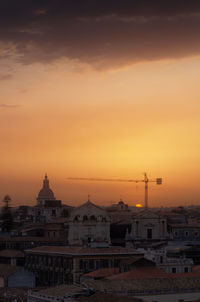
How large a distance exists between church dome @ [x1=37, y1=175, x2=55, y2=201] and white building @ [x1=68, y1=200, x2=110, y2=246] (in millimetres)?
58108

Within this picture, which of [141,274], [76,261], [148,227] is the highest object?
[148,227]

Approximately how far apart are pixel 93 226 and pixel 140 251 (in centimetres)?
2025

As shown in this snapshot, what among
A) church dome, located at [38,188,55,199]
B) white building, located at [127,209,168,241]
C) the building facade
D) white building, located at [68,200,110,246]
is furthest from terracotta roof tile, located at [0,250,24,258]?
church dome, located at [38,188,55,199]

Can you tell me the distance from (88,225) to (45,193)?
196ft

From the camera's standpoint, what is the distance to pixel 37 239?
109 metres

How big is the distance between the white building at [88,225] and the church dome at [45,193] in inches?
2288

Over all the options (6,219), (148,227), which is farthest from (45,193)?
(148,227)

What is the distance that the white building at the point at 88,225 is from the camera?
100938mm

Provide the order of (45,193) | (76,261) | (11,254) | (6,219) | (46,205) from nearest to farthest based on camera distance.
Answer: (76,261) < (11,254) < (6,219) < (46,205) < (45,193)

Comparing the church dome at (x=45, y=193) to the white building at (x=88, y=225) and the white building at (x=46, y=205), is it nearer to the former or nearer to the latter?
the white building at (x=46, y=205)

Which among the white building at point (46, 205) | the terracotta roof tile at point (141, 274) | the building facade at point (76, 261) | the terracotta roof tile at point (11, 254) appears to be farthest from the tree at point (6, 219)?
the terracotta roof tile at point (141, 274)

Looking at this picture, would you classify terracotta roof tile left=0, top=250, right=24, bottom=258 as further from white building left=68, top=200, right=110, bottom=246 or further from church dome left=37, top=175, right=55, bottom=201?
church dome left=37, top=175, right=55, bottom=201

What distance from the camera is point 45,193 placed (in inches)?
6319

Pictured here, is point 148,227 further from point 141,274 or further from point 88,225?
point 141,274
